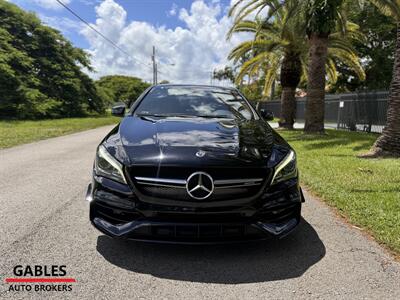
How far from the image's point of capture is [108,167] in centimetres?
309

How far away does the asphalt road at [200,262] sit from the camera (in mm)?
2619

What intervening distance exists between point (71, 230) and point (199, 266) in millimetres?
1577

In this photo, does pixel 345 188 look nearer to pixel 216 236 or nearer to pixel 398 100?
pixel 216 236

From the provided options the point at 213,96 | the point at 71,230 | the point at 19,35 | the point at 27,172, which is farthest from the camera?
the point at 19,35

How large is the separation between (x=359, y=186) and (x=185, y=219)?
3866mm

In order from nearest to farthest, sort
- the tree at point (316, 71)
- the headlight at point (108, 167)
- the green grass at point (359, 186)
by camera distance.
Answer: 1. the headlight at point (108, 167)
2. the green grass at point (359, 186)
3. the tree at point (316, 71)

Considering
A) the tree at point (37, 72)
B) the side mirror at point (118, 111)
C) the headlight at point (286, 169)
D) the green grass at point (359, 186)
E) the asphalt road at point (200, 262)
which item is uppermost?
the tree at point (37, 72)

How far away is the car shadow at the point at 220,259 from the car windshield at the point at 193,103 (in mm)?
1672

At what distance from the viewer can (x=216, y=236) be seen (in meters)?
2.89

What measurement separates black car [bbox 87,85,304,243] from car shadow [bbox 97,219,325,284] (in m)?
0.26

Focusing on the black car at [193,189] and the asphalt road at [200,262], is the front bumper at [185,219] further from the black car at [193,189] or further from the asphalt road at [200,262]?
the asphalt road at [200,262]

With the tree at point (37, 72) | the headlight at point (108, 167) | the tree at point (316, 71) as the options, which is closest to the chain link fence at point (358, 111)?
the tree at point (316, 71)

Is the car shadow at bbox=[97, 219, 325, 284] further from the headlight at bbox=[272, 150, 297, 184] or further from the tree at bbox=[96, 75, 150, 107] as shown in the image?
the tree at bbox=[96, 75, 150, 107]

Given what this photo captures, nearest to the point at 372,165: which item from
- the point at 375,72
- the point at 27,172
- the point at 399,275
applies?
the point at 399,275
